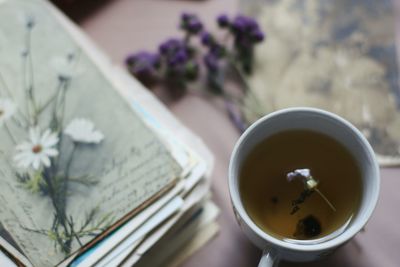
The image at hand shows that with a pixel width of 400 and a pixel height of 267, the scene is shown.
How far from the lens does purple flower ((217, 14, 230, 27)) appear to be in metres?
0.67

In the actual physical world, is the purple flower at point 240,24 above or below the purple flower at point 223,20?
below

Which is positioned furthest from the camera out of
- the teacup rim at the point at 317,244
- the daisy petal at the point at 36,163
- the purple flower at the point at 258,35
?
the purple flower at the point at 258,35

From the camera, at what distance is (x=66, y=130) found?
0.58 metres

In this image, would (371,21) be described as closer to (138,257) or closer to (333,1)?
(333,1)

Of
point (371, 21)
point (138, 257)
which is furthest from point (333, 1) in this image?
point (138, 257)

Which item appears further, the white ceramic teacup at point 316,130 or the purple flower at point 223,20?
the purple flower at point 223,20

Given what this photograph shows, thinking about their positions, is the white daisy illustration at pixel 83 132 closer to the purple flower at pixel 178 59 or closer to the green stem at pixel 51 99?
the green stem at pixel 51 99

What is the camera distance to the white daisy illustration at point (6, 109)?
0.58 metres

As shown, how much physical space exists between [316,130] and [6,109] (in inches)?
13.9

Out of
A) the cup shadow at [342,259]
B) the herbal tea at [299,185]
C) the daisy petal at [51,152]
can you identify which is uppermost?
the daisy petal at [51,152]

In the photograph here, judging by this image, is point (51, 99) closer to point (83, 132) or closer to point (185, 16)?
point (83, 132)

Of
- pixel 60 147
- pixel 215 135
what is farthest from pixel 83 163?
pixel 215 135

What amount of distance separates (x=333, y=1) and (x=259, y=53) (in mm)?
133

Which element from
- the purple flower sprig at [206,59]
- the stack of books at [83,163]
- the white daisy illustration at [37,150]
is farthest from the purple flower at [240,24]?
the white daisy illustration at [37,150]
